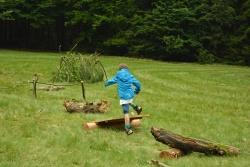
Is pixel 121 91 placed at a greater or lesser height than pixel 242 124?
greater

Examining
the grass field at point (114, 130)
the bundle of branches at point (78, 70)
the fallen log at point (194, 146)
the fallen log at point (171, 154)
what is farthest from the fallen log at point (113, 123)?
the bundle of branches at point (78, 70)

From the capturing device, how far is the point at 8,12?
44.6m

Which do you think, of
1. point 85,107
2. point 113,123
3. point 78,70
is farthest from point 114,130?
point 78,70

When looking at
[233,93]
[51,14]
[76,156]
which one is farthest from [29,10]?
[76,156]

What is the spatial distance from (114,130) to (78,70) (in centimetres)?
1146

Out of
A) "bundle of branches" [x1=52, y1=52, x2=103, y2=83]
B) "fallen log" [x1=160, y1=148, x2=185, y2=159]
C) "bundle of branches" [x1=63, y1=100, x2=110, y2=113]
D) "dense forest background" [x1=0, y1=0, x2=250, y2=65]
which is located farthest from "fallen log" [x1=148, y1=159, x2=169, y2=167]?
"dense forest background" [x1=0, y1=0, x2=250, y2=65]

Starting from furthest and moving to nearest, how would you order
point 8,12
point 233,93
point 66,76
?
point 8,12 → point 66,76 → point 233,93

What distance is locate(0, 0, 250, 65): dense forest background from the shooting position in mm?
44125

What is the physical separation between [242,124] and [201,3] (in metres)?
30.8

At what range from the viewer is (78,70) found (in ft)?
82.4

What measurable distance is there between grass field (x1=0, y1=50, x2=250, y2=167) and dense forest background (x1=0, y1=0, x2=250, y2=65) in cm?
1744

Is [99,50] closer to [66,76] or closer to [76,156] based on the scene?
[66,76]

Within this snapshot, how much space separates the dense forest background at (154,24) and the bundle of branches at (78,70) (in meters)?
18.0

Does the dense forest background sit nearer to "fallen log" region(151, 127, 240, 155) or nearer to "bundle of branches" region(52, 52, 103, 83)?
"bundle of branches" region(52, 52, 103, 83)
